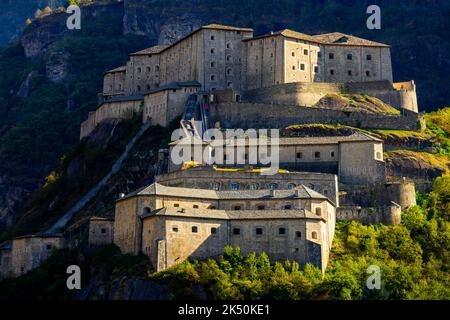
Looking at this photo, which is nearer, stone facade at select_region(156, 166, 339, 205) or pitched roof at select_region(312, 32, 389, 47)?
stone facade at select_region(156, 166, 339, 205)

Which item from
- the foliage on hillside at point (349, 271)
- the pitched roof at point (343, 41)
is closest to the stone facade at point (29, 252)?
the foliage on hillside at point (349, 271)

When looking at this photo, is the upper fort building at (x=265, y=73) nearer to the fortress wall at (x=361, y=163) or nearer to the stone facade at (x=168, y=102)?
the stone facade at (x=168, y=102)

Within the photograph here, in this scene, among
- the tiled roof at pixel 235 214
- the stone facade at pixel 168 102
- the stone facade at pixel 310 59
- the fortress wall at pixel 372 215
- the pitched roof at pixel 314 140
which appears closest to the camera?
the tiled roof at pixel 235 214

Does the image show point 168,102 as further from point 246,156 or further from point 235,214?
point 235,214

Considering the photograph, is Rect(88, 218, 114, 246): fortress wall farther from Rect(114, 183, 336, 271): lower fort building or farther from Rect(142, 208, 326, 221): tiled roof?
Rect(142, 208, 326, 221): tiled roof

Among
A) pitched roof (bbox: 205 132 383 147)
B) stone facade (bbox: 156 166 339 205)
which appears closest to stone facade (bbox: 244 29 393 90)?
pitched roof (bbox: 205 132 383 147)

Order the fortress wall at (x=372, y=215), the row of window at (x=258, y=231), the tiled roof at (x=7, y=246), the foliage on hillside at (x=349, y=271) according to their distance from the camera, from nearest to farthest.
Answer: the foliage on hillside at (x=349, y=271)
the row of window at (x=258, y=231)
the fortress wall at (x=372, y=215)
the tiled roof at (x=7, y=246)
